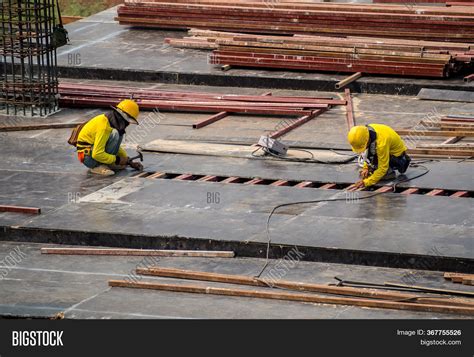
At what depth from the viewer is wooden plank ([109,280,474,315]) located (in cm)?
1294

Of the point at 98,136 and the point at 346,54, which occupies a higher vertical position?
the point at 346,54

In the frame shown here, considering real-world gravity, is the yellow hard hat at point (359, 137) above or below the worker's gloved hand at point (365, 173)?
above

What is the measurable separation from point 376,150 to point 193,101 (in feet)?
20.6

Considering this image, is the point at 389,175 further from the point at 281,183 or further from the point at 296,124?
the point at 296,124

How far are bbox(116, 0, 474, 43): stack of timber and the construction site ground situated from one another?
550cm

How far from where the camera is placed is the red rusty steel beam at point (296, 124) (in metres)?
20.3

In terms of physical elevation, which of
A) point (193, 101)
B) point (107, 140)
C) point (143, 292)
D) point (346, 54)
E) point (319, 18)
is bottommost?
point (143, 292)

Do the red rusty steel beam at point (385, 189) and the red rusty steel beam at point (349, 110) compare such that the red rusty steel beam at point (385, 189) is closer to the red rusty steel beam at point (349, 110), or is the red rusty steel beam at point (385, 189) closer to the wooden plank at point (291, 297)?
the red rusty steel beam at point (349, 110)

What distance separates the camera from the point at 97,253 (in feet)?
50.2

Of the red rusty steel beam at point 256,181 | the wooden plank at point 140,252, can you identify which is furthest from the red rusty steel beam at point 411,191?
the wooden plank at point 140,252

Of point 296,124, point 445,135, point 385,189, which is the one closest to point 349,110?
point 296,124

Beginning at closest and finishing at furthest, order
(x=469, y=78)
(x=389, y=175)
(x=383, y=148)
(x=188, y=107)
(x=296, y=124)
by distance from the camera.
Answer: (x=383, y=148), (x=389, y=175), (x=296, y=124), (x=188, y=107), (x=469, y=78)

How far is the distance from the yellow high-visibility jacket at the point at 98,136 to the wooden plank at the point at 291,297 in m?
4.10

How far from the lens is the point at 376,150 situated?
16828mm
